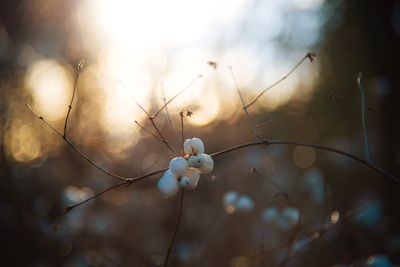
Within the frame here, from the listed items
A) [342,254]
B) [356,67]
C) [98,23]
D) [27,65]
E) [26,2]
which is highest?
[356,67]

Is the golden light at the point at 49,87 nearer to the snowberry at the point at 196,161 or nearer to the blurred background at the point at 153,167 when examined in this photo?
the blurred background at the point at 153,167

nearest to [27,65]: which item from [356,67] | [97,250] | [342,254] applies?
[97,250]

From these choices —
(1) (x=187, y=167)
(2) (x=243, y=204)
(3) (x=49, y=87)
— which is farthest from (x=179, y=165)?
(3) (x=49, y=87)

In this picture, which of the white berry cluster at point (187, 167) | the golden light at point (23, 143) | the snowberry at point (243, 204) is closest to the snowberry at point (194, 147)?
the white berry cluster at point (187, 167)

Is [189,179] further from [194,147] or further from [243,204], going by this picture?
[243,204]

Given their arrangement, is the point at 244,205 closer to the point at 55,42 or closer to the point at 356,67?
the point at 55,42

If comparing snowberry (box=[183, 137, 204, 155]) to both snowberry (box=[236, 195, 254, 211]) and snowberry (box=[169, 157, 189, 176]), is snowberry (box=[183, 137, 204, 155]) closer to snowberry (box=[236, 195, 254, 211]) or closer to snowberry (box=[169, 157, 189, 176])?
snowberry (box=[169, 157, 189, 176])
